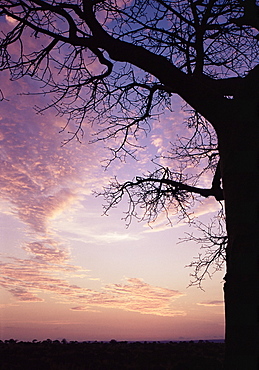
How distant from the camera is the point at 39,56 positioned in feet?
20.3

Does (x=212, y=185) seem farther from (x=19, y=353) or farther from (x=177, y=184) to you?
(x=19, y=353)

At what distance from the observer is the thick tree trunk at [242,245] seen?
3.31m

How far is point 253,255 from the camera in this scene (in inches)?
136

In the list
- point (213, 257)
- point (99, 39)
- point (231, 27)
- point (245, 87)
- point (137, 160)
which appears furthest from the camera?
point (213, 257)

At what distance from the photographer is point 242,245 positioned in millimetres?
3564

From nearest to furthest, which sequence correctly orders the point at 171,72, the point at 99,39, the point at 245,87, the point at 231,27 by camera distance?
the point at 245,87 < the point at 171,72 < the point at 99,39 < the point at 231,27

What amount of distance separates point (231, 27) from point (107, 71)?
234cm

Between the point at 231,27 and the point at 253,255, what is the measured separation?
4352 millimetres

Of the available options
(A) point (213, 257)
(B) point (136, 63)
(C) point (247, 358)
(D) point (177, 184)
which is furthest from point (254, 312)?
(A) point (213, 257)

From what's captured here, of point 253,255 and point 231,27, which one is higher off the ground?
point 231,27

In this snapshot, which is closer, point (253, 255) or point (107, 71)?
point (253, 255)

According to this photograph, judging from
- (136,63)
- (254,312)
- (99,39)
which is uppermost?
(99,39)

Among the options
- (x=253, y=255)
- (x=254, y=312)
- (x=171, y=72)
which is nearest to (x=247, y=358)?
(x=254, y=312)

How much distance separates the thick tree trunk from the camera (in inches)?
130
